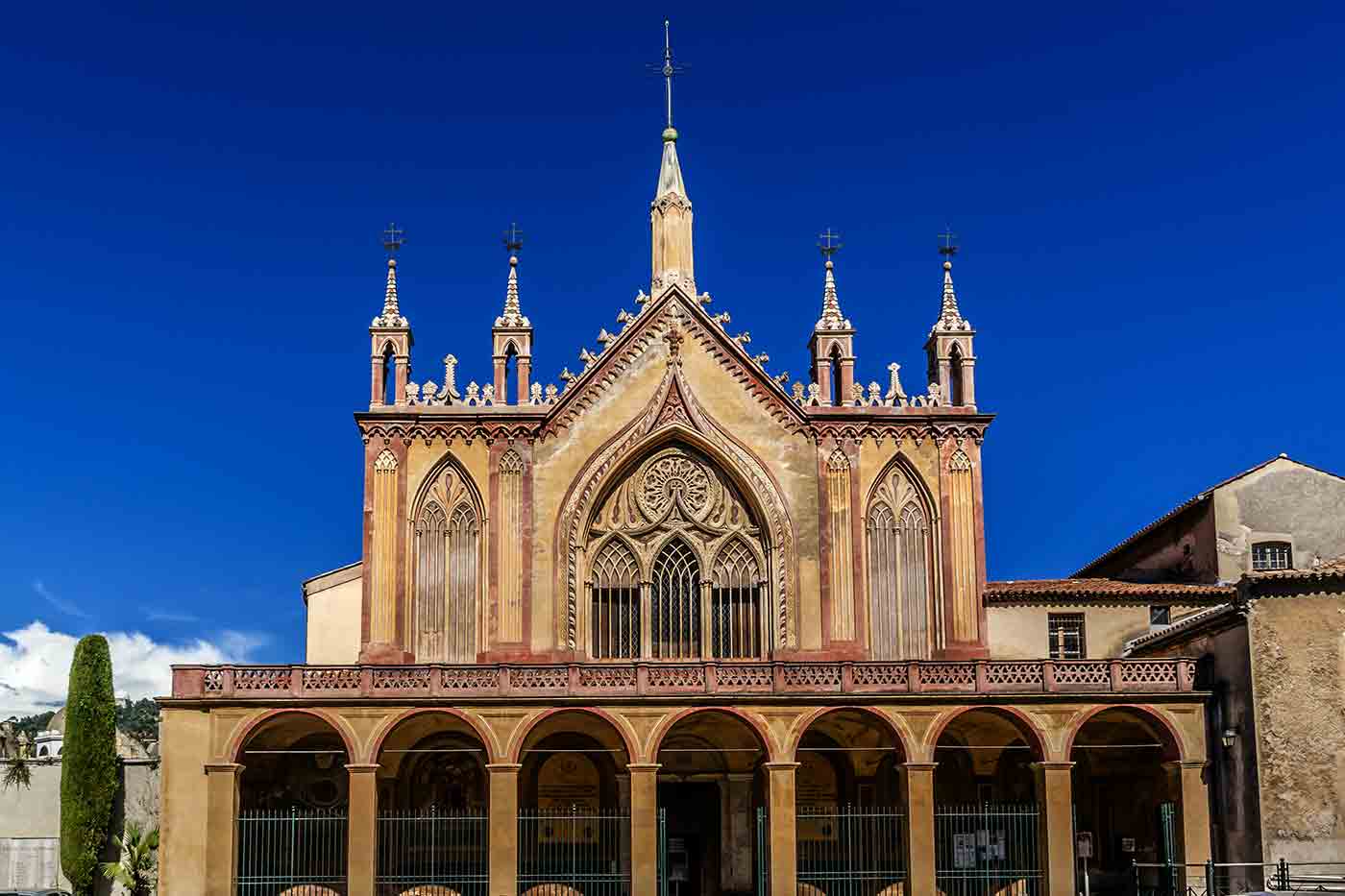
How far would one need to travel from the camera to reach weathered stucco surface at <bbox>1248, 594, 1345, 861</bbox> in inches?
1481

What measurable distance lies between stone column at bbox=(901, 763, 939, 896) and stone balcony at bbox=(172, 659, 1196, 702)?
1985mm

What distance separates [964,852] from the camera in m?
42.2

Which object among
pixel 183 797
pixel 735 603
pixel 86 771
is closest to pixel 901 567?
pixel 735 603

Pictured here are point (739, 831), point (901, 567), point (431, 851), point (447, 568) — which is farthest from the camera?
point (901, 567)

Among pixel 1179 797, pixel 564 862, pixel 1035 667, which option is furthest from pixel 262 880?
pixel 1179 797

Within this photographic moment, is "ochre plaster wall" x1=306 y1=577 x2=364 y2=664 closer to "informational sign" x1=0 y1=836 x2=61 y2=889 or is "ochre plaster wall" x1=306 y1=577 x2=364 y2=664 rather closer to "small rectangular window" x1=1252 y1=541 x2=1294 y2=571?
"informational sign" x1=0 y1=836 x2=61 y2=889

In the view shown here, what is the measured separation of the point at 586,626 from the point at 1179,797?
16.0m

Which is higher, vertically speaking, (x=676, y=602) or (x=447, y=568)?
(x=447, y=568)

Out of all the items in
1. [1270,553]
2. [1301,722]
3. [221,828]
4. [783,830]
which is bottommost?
[783,830]

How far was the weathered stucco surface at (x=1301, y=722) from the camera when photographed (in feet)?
123

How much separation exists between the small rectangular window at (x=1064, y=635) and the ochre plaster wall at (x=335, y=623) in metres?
20.0

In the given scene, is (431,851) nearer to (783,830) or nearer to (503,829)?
(503,829)

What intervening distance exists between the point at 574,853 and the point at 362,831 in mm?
5275

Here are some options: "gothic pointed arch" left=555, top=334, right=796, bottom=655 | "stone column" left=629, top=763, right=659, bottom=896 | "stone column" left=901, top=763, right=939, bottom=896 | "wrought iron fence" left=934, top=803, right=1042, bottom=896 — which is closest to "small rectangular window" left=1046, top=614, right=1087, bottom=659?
"wrought iron fence" left=934, top=803, right=1042, bottom=896
